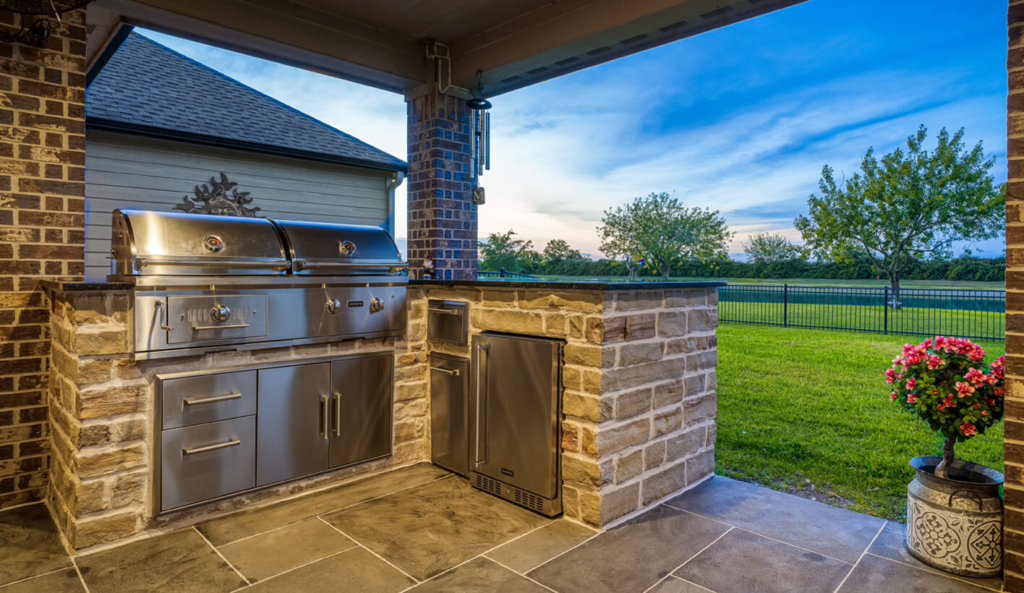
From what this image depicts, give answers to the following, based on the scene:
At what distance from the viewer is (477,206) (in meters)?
4.51

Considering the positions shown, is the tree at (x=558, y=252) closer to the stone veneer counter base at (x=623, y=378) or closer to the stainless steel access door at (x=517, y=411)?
the stone veneer counter base at (x=623, y=378)

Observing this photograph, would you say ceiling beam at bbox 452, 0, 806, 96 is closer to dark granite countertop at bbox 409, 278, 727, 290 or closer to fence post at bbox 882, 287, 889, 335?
dark granite countertop at bbox 409, 278, 727, 290

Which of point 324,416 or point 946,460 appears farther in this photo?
point 324,416

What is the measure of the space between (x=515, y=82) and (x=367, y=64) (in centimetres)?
109

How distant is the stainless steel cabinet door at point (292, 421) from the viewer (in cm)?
252

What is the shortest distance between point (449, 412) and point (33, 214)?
2.14m

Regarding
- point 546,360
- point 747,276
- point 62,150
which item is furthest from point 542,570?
point 747,276

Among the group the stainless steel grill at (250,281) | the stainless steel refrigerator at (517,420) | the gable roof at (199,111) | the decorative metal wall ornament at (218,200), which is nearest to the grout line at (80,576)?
the stainless steel grill at (250,281)

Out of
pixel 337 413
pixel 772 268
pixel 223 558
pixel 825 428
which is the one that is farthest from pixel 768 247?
pixel 223 558

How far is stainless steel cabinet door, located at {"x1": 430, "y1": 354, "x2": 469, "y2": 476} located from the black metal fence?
6.53 meters

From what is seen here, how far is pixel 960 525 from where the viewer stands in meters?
1.93

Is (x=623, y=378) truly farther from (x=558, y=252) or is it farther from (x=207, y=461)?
(x=558, y=252)

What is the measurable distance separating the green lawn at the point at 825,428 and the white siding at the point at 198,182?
15.6 feet

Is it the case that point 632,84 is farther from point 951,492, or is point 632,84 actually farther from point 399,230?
point 951,492
